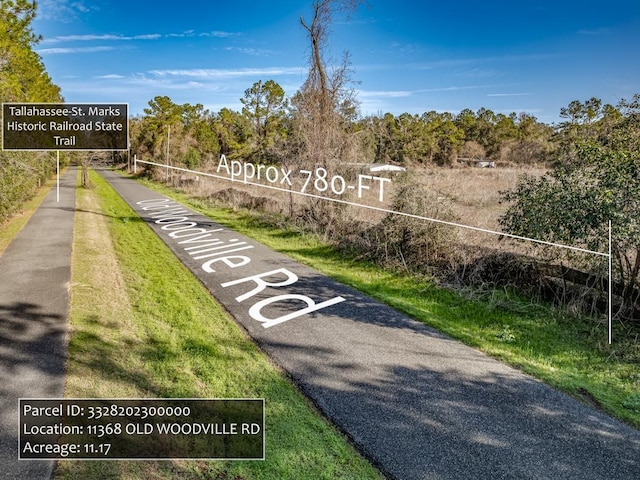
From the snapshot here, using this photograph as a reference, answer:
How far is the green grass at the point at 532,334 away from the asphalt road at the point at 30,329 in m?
5.32

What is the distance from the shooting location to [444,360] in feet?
17.6

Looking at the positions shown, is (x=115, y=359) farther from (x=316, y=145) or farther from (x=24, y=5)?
(x=24, y=5)

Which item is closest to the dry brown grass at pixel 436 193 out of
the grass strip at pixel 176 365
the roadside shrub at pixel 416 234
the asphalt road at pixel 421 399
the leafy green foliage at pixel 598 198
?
the roadside shrub at pixel 416 234

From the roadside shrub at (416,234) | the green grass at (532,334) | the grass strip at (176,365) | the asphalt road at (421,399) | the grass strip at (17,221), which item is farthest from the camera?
the grass strip at (17,221)

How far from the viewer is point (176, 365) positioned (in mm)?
4980

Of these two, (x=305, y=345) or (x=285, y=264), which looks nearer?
(x=305, y=345)

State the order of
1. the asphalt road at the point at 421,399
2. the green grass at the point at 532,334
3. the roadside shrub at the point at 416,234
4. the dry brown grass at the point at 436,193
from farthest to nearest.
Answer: the dry brown grass at the point at 436,193 < the roadside shrub at the point at 416,234 < the green grass at the point at 532,334 < the asphalt road at the point at 421,399

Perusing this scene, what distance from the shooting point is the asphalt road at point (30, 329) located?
351cm

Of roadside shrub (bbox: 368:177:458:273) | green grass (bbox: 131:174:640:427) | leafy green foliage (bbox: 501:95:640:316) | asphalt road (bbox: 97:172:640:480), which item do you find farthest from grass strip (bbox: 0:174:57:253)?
leafy green foliage (bbox: 501:95:640:316)

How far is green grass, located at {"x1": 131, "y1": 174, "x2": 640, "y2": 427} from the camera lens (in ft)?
15.8

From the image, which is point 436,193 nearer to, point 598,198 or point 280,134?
point 598,198

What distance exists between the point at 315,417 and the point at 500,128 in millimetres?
51546

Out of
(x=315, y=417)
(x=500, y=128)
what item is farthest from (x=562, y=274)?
(x=500, y=128)

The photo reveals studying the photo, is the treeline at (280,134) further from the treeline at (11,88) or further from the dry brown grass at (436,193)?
the treeline at (11,88)
